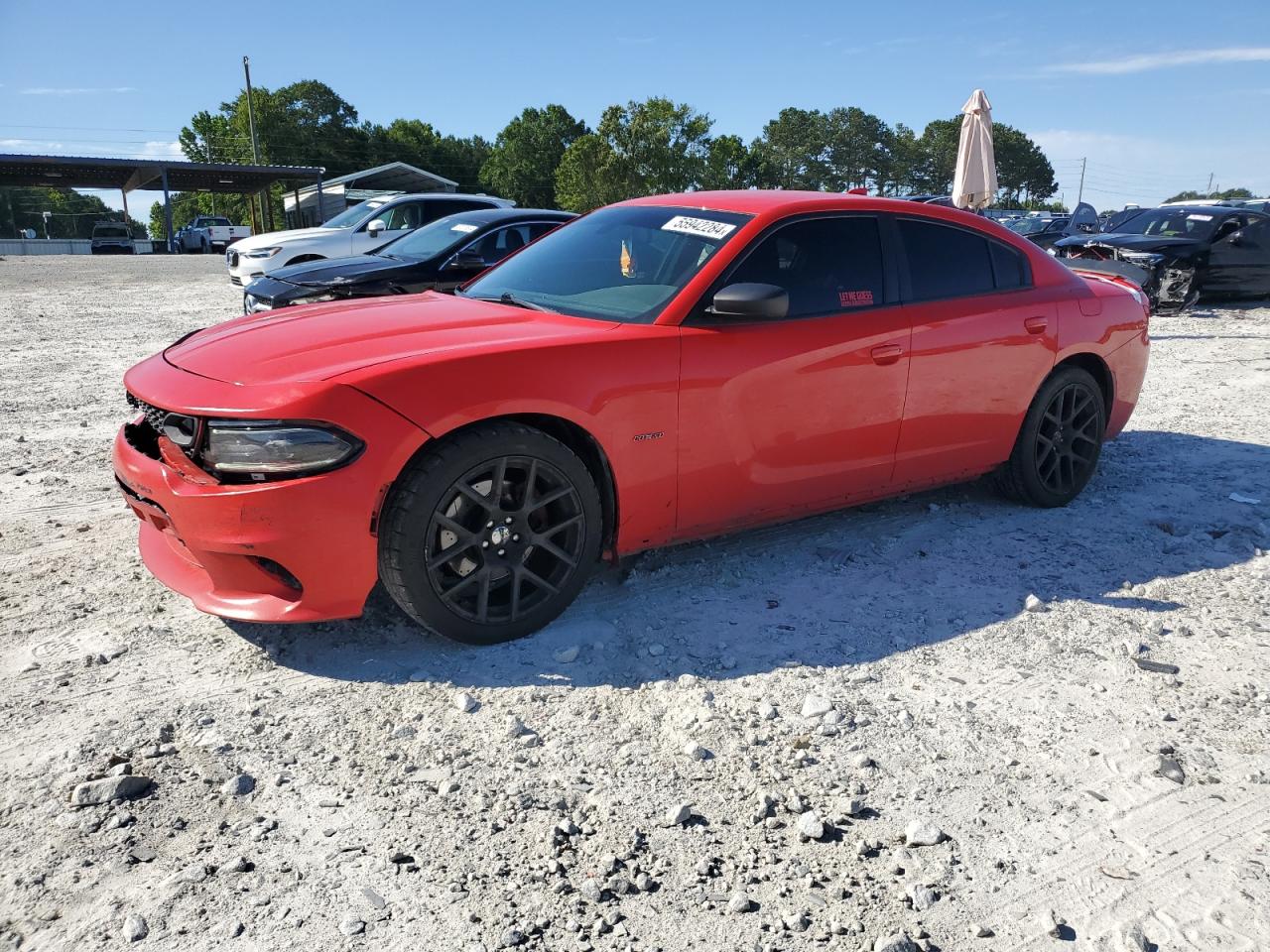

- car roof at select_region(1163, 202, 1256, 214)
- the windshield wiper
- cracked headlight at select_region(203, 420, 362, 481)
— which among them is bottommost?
cracked headlight at select_region(203, 420, 362, 481)

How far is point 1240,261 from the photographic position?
13.6 m

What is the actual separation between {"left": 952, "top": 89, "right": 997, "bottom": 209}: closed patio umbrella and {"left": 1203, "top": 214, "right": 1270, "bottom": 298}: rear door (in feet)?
10.6

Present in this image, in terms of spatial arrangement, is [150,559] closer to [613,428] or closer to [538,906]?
[613,428]

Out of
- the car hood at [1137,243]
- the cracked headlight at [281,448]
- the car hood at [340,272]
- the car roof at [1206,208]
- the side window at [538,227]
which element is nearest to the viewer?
the cracked headlight at [281,448]

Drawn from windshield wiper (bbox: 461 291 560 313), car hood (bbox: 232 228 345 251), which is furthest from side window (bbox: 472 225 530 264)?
car hood (bbox: 232 228 345 251)

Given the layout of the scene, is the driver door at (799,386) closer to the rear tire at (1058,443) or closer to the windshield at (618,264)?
the windshield at (618,264)

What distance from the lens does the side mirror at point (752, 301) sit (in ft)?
11.8

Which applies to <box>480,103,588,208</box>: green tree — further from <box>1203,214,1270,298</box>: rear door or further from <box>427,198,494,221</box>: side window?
<box>1203,214,1270,298</box>: rear door

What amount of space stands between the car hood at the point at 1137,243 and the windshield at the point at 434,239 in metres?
8.80

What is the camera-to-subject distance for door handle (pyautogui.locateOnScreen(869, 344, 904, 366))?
4.14m

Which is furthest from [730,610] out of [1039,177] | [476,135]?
[1039,177]

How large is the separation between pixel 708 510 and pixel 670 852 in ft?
5.43

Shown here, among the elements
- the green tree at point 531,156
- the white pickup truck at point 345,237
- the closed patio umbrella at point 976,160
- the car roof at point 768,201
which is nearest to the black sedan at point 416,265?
the car roof at point 768,201

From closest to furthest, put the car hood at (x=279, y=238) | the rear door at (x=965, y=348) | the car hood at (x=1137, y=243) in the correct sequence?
1. the rear door at (x=965, y=348)
2. the car hood at (x=1137, y=243)
3. the car hood at (x=279, y=238)
